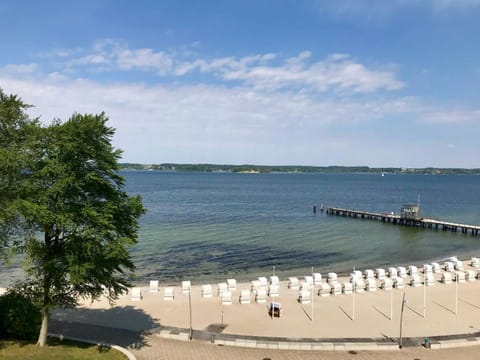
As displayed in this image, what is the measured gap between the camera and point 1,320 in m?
16.6

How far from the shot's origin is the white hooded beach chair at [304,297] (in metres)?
23.9

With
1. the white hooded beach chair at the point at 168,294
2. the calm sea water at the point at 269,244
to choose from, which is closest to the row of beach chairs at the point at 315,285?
the white hooded beach chair at the point at 168,294

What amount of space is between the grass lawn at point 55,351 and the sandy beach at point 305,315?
386 centimetres

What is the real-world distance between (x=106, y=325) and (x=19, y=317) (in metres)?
4.53

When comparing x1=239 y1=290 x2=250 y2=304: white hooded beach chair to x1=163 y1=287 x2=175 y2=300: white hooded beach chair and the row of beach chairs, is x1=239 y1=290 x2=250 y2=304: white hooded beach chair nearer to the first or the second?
the row of beach chairs

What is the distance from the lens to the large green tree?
13898 millimetres

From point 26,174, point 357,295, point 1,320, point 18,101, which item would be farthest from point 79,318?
point 357,295

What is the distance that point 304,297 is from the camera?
23875mm

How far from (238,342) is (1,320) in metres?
9.23

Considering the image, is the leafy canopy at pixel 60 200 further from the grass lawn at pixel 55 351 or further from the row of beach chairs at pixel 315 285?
the row of beach chairs at pixel 315 285

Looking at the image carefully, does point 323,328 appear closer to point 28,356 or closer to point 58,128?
point 28,356

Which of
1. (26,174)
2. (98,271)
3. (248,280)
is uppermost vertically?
(26,174)

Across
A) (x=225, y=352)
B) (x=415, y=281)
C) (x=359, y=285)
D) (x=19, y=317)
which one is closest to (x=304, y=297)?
(x=359, y=285)

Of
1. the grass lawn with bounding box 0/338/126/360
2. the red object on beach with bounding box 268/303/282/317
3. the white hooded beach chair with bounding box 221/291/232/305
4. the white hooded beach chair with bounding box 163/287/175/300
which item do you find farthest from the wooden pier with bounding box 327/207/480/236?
the grass lawn with bounding box 0/338/126/360
